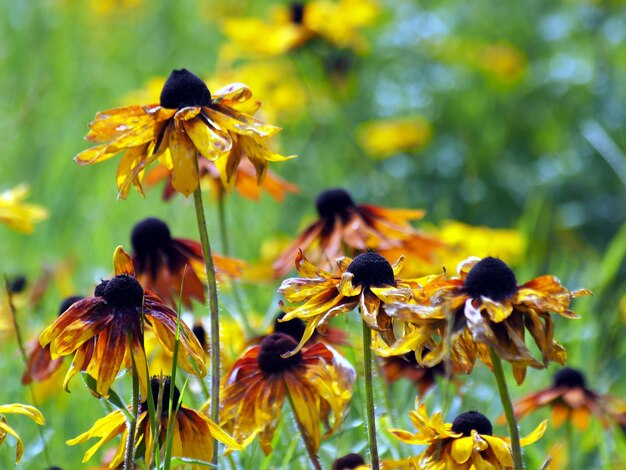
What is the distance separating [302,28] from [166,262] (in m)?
1.50

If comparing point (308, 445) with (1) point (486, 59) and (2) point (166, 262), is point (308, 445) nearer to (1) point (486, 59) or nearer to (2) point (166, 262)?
(2) point (166, 262)

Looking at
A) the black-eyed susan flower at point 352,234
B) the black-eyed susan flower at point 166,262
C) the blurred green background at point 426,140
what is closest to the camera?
the black-eyed susan flower at point 166,262

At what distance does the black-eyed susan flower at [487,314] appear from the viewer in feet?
3.63

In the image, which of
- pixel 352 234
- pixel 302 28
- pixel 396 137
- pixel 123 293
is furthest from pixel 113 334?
pixel 396 137

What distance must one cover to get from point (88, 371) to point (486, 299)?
1.46 feet

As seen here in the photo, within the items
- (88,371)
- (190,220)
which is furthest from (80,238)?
(88,371)

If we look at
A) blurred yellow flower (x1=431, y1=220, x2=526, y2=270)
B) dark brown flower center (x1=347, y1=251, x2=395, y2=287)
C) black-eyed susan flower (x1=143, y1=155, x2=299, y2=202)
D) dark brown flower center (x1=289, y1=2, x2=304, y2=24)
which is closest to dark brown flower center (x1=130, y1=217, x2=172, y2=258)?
black-eyed susan flower (x1=143, y1=155, x2=299, y2=202)

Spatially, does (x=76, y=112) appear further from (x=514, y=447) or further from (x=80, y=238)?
(x=514, y=447)

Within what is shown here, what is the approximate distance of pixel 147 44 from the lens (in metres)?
5.29

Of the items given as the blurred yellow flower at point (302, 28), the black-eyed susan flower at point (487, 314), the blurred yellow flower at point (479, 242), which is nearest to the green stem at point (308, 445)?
the black-eyed susan flower at point (487, 314)

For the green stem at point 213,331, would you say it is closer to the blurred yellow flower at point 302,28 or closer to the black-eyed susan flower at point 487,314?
the black-eyed susan flower at point 487,314

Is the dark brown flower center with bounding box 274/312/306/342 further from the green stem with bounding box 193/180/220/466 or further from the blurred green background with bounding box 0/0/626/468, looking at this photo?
the blurred green background with bounding box 0/0/626/468

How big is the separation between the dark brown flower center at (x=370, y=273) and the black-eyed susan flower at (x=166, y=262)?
509mm

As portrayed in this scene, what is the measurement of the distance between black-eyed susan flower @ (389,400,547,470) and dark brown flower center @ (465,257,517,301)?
6.0 inches
